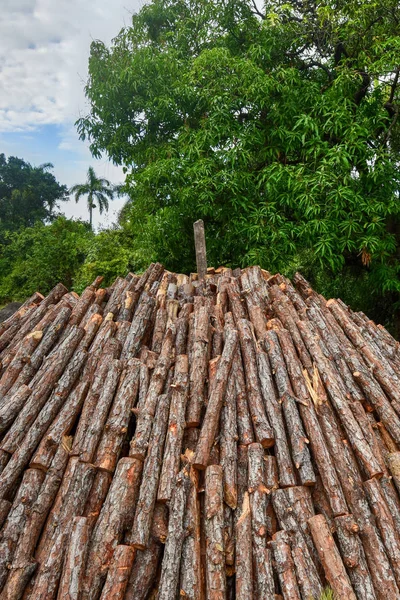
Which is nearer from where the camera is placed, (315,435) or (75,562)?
(75,562)

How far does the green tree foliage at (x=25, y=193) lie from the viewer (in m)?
30.0

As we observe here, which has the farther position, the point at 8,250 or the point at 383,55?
the point at 8,250

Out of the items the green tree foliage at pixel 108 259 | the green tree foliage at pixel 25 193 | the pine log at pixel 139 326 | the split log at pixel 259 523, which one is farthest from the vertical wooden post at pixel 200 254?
the green tree foliage at pixel 25 193

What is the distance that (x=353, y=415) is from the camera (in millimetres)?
3666

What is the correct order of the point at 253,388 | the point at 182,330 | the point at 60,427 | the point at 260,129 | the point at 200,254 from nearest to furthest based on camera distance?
the point at 60,427
the point at 253,388
the point at 182,330
the point at 200,254
the point at 260,129

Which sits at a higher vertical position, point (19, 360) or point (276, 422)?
point (19, 360)

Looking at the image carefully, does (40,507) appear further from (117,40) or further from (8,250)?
(8,250)

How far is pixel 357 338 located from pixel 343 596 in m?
2.67

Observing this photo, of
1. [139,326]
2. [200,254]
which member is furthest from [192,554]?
[200,254]

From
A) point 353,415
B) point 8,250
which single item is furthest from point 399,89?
point 8,250

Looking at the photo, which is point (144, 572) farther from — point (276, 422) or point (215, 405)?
point (276, 422)

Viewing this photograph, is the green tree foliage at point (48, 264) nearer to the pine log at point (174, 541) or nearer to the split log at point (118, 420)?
the split log at point (118, 420)

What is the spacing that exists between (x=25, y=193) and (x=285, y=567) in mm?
31673

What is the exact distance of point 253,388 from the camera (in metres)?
3.80
